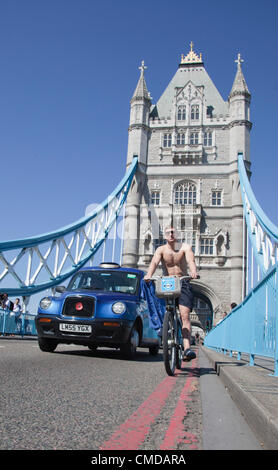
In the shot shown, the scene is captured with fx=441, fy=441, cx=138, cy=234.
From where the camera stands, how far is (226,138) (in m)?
35.0

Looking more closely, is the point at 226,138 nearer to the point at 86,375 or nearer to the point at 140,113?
the point at 140,113

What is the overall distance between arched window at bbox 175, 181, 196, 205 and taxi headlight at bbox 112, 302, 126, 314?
28.2m

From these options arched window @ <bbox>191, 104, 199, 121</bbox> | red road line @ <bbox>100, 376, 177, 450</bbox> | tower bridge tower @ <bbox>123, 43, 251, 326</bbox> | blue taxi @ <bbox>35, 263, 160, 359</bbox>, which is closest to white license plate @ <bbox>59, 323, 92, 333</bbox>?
blue taxi @ <bbox>35, 263, 160, 359</bbox>

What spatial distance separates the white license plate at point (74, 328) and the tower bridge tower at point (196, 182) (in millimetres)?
25456

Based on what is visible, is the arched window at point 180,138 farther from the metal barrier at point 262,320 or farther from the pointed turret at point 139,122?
the metal barrier at point 262,320

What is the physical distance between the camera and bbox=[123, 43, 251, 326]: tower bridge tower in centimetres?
3148

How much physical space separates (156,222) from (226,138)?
8.96 metres

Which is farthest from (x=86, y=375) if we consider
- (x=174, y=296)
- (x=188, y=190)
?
(x=188, y=190)

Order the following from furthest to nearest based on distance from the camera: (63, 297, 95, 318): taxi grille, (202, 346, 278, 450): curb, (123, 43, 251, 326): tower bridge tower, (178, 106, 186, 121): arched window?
(178, 106, 186, 121): arched window < (123, 43, 251, 326): tower bridge tower < (63, 297, 95, 318): taxi grille < (202, 346, 278, 450): curb

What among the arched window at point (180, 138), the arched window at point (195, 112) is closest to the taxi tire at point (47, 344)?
the arched window at point (180, 138)

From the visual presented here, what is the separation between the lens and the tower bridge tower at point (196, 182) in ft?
103

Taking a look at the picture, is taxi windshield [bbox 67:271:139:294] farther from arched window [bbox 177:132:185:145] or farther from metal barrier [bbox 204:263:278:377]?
arched window [bbox 177:132:185:145]

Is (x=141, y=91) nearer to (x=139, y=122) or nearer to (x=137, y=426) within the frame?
(x=139, y=122)

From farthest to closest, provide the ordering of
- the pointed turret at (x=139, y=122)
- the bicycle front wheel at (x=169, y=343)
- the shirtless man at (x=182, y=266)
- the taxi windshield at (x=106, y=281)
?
1. the pointed turret at (x=139, y=122)
2. the taxi windshield at (x=106, y=281)
3. the shirtless man at (x=182, y=266)
4. the bicycle front wheel at (x=169, y=343)
